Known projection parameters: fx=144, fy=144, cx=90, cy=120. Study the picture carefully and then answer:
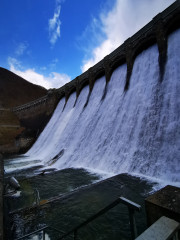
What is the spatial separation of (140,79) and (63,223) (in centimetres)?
905

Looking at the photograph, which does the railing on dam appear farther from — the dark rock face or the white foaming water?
the dark rock face

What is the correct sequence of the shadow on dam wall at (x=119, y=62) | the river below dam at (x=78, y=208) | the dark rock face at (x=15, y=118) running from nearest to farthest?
the river below dam at (x=78, y=208) → the shadow on dam wall at (x=119, y=62) → the dark rock face at (x=15, y=118)

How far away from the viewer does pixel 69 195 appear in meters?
4.41

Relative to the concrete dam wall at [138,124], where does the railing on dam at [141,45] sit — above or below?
above

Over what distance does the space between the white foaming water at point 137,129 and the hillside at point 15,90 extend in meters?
39.5

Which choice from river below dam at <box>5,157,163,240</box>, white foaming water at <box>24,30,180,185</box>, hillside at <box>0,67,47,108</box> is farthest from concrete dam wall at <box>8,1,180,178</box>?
hillside at <box>0,67,47,108</box>

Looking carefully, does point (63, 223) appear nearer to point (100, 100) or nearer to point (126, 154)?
point (126, 154)

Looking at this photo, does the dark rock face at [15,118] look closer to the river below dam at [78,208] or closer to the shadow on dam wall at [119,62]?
the shadow on dam wall at [119,62]

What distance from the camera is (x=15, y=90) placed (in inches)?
1893

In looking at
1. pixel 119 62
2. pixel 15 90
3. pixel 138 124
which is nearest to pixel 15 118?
pixel 15 90

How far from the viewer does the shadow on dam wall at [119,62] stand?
9.04 metres

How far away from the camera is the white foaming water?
18.5 feet

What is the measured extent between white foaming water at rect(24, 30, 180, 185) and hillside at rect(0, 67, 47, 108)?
39.5 metres

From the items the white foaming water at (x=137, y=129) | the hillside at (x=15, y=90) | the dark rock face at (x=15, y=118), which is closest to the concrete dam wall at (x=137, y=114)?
the white foaming water at (x=137, y=129)
